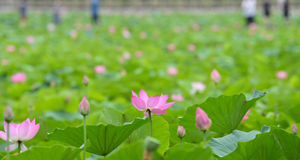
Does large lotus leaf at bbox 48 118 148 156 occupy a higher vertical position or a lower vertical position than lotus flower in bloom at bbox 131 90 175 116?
lower

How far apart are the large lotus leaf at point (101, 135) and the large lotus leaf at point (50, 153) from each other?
7 cm

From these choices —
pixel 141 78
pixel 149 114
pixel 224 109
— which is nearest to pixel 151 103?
pixel 149 114

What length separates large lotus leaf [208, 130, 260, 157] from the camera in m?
0.64

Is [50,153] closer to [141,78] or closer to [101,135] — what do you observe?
[101,135]

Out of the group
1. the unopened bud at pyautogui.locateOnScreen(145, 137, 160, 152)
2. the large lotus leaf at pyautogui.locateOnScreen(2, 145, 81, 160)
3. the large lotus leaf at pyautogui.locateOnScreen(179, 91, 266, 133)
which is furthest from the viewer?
the large lotus leaf at pyautogui.locateOnScreen(179, 91, 266, 133)

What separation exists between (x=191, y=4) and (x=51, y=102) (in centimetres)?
2071

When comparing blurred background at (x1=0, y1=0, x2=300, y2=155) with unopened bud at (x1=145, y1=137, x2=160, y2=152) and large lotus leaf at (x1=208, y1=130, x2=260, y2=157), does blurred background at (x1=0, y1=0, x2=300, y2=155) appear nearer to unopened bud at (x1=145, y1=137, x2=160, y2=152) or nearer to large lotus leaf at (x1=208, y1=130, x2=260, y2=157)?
large lotus leaf at (x1=208, y1=130, x2=260, y2=157)

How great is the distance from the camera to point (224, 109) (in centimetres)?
69

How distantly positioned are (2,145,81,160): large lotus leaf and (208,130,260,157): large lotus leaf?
208 mm

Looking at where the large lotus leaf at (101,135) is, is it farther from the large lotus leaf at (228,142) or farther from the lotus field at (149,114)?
the large lotus leaf at (228,142)

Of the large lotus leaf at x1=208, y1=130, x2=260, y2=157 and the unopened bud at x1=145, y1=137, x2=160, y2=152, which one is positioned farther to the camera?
the large lotus leaf at x1=208, y1=130, x2=260, y2=157

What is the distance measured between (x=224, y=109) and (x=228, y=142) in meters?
0.06

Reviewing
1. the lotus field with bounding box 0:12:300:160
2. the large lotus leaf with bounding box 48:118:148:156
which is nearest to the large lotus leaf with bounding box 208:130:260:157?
the lotus field with bounding box 0:12:300:160

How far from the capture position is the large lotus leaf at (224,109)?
685 millimetres
